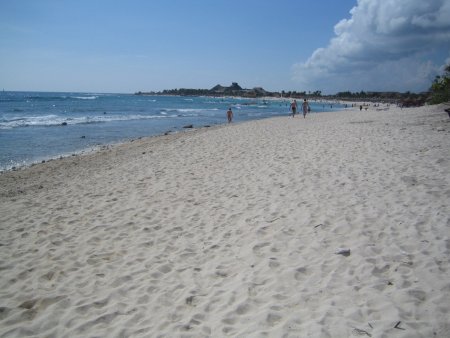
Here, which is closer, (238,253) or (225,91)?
(238,253)

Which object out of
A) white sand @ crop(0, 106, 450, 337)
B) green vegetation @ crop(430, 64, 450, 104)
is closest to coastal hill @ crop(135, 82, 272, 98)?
green vegetation @ crop(430, 64, 450, 104)

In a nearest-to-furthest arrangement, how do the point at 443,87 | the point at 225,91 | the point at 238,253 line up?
1. the point at 238,253
2. the point at 443,87
3. the point at 225,91

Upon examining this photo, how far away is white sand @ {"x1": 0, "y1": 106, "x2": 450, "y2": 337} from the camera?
306cm

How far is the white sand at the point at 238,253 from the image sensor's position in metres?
3.06

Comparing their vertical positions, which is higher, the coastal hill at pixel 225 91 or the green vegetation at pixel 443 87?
the coastal hill at pixel 225 91

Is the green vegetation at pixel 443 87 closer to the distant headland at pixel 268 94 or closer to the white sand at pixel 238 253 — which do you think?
the white sand at pixel 238 253

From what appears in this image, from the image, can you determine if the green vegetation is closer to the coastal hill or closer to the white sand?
the white sand

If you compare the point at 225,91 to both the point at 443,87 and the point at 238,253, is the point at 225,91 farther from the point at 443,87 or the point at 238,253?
the point at 238,253

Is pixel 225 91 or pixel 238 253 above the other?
pixel 225 91

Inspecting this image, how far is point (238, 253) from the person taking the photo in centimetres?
435

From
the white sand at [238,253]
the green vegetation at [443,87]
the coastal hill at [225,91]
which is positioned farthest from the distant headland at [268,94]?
the white sand at [238,253]

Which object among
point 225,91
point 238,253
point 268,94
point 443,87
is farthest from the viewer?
point 225,91

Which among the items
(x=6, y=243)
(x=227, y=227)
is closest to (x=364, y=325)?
(x=227, y=227)

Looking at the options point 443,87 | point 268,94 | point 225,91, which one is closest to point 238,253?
point 443,87
